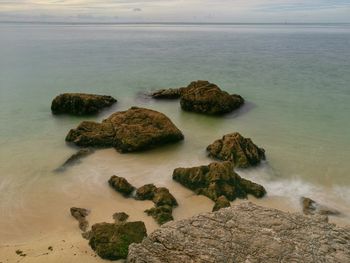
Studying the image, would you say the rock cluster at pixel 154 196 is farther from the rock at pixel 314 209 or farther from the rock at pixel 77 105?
the rock at pixel 77 105

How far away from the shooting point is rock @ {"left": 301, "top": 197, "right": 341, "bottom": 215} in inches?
620

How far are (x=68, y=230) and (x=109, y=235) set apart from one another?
232 centimetres

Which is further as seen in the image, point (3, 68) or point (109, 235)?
point (3, 68)

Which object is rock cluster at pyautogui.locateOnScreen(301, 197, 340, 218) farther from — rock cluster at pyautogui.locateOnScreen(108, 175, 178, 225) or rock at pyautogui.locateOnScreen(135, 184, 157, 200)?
rock at pyautogui.locateOnScreen(135, 184, 157, 200)

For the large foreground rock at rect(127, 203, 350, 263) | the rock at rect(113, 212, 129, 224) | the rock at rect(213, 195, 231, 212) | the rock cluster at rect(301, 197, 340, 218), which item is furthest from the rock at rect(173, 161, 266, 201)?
the large foreground rock at rect(127, 203, 350, 263)

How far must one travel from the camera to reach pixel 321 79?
4325 cm

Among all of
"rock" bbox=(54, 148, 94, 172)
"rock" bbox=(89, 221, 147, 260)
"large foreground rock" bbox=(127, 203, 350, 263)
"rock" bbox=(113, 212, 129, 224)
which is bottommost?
"rock" bbox=(54, 148, 94, 172)

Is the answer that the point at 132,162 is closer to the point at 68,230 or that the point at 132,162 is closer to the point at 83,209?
the point at 83,209

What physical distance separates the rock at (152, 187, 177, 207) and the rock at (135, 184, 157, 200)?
0.68 ft

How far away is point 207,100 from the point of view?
28312 millimetres

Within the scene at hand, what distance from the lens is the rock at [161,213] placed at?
48.1ft

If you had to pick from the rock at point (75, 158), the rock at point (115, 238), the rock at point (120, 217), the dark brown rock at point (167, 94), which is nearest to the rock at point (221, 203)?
the rock at point (120, 217)

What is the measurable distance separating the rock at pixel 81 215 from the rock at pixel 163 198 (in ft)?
8.31

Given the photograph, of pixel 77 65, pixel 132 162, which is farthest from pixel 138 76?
pixel 132 162
